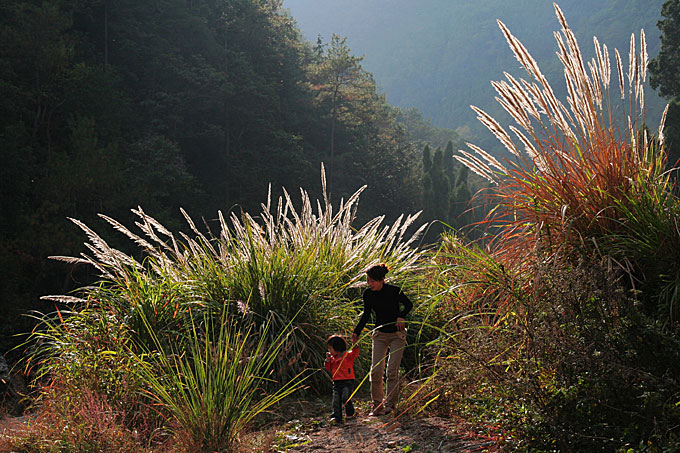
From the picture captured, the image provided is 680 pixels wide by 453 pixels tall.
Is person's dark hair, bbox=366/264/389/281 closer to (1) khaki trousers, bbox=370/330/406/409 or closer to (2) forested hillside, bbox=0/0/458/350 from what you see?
(1) khaki trousers, bbox=370/330/406/409

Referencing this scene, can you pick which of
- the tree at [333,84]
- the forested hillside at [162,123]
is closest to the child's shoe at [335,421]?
the forested hillside at [162,123]

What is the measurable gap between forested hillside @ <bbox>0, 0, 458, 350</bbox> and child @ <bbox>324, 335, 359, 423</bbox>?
18500 millimetres

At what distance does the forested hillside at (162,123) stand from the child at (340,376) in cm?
1850

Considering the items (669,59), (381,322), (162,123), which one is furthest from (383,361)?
(162,123)

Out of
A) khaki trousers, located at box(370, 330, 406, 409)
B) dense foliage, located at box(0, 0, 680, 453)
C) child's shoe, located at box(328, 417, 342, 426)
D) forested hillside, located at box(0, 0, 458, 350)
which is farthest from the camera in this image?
forested hillside, located at box(0, 0, 458, 350)

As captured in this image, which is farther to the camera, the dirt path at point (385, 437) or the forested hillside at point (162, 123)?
the forested hillside at point (162, 123)

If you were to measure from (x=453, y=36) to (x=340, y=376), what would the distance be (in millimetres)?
182825

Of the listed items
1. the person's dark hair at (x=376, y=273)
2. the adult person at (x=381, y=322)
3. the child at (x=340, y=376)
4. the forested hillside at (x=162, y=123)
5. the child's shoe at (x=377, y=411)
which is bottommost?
the child's shoe at (x=377, y=411)

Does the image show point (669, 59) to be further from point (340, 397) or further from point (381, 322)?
point (340, 397)

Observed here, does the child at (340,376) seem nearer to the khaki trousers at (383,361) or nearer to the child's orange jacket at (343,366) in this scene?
the child's orange jacket at (343,366)

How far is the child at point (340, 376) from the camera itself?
183 inches

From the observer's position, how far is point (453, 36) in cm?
17625

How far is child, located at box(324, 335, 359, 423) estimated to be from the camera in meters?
4.64

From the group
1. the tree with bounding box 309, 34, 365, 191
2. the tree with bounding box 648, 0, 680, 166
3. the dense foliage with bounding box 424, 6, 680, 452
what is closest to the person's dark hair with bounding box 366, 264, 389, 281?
the dense foliage with bounding box 424, 6, 680, 452
